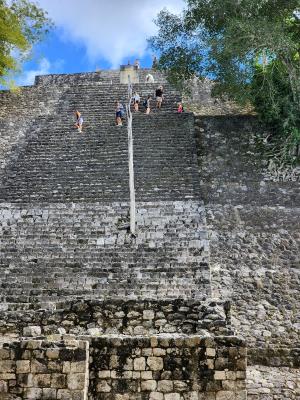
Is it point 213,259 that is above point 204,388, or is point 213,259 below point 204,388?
above

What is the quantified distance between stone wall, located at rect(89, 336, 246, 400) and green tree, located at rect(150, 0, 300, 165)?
29.7ft

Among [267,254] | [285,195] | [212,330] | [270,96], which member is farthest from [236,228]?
[212,330]

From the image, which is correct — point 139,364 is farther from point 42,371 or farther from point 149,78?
point 149,78

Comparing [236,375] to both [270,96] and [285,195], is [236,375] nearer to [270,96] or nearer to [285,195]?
[285,195]

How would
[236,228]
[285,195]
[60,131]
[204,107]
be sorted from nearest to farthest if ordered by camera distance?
[236,228], [285,195], [60,131], [204,107]

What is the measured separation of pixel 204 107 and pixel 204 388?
480 inches

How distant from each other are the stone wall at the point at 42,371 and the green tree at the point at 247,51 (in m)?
9.64

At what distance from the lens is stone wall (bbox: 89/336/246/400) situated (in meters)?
4.47

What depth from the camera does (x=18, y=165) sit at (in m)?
13.2

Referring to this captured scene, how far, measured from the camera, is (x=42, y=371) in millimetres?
4320

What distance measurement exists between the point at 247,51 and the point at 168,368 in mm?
9980

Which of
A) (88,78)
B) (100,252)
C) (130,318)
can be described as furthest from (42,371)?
(88,78)

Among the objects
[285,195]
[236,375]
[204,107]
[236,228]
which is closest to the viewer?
[236,375]

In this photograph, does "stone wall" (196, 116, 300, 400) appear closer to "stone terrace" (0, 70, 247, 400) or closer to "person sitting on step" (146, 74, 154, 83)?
"stone terrace" (0, 70, 247, 400)
